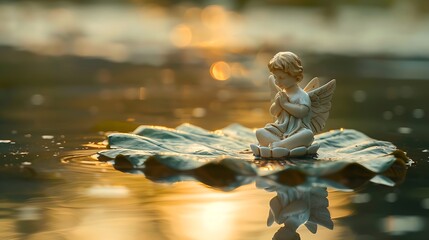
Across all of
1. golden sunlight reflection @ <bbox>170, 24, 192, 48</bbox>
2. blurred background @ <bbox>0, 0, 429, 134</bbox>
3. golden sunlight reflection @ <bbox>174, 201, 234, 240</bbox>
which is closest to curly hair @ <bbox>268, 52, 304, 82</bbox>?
golden sunlight reflection @ <bbox>174, 201, 234, 240</bbox>

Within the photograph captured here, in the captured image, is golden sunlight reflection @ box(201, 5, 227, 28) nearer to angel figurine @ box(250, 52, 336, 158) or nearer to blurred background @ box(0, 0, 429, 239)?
blurred background @ box(0, 0, 429, 239)

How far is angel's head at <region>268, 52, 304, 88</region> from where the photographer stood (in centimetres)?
543

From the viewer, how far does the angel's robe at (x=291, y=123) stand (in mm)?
5487

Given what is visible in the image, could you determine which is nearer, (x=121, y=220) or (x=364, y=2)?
(x=121, y=220)

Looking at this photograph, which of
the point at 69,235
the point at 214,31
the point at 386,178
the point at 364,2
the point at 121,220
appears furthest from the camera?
the point at 364,2

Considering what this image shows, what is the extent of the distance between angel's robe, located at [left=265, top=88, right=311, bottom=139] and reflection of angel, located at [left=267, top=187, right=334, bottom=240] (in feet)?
2.33

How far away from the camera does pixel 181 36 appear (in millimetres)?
17656

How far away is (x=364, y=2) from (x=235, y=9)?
114 inches

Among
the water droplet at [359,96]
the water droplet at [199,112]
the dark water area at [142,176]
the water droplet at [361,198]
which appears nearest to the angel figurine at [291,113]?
the dark water area at [142,176]

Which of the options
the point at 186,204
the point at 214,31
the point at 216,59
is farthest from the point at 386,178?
the point at 214,31

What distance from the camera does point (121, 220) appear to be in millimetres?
4168

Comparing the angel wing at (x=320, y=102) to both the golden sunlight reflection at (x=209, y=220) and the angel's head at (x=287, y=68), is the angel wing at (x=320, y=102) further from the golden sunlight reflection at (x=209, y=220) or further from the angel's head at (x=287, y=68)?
the golden sunlight reflection at (x=209, y=220)

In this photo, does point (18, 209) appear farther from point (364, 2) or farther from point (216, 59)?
point (364, 2)

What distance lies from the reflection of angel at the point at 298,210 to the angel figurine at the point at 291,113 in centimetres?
60
